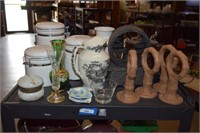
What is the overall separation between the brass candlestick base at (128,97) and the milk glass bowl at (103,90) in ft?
0.14

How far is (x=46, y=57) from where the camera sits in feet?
3.16

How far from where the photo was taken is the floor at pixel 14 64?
1.63 metres

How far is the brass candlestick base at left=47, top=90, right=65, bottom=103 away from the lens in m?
0.92

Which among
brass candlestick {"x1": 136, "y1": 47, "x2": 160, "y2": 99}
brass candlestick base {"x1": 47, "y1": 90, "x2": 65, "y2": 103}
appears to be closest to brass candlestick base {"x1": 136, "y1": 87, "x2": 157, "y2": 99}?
brass candlestick {"x1": 136, "y1": 47, "x2": 160, "y2": 99}

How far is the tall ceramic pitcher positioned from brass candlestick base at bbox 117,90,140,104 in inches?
4.6

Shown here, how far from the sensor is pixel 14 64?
3678mm

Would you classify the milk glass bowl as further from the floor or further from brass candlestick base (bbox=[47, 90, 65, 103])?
the floor

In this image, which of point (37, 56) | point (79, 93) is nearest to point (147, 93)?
point (79, 93)

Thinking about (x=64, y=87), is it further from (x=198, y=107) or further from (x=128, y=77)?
(x=198, y=107)

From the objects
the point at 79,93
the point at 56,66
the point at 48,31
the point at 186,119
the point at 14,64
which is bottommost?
the point at 14,64

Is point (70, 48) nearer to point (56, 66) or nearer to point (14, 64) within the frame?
point (56, 66)

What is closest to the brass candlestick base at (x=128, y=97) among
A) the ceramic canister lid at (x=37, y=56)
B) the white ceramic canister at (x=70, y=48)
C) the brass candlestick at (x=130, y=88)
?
the brass candlestick at (x=130, y=88)

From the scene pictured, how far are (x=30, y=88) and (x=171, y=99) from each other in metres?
0.59

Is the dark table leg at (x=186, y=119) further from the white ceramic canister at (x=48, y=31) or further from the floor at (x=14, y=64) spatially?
the white ceramic canister at (x=48, y=31)
